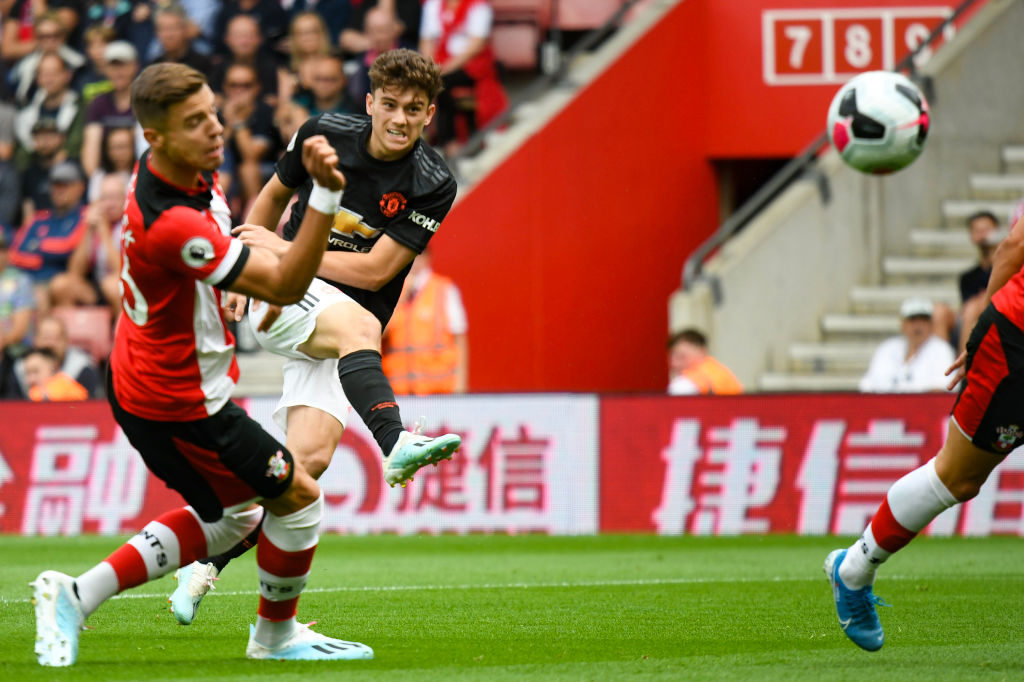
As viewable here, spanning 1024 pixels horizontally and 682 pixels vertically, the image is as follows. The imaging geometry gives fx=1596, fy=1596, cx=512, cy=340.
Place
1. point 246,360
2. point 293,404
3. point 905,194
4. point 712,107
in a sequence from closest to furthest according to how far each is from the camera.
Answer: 1. point 293,404
2. point 246,360
3. point 905,194
4. point 712,107

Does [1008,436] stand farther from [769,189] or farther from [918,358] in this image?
[769,189]

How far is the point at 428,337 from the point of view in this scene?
12.5 metres

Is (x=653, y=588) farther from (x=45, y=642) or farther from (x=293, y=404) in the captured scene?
(x=45, y=642)

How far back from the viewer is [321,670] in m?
4.92

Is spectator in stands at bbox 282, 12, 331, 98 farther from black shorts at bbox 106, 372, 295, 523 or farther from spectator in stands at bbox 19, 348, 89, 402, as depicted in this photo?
black shorts at bbox 106, 372, 295, 523

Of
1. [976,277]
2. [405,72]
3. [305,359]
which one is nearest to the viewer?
[405,72]

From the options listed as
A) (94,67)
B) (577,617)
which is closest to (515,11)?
(94,67)

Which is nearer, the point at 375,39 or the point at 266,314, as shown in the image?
the point at 266,314

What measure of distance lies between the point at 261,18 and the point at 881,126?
7.69m

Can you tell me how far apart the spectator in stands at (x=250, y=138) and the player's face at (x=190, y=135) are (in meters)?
9.49

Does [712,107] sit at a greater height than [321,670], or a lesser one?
greater

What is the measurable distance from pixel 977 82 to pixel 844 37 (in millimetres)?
1411

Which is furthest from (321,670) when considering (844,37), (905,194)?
(844,37)

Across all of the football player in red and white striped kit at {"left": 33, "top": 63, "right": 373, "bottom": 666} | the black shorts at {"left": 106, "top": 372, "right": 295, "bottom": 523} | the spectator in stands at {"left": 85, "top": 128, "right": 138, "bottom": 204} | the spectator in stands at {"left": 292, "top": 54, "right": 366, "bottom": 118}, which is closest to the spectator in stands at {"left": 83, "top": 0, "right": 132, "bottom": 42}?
the spectator in stands at {"left": 85, "top": 128, "right": 138, "bottom": 204}
